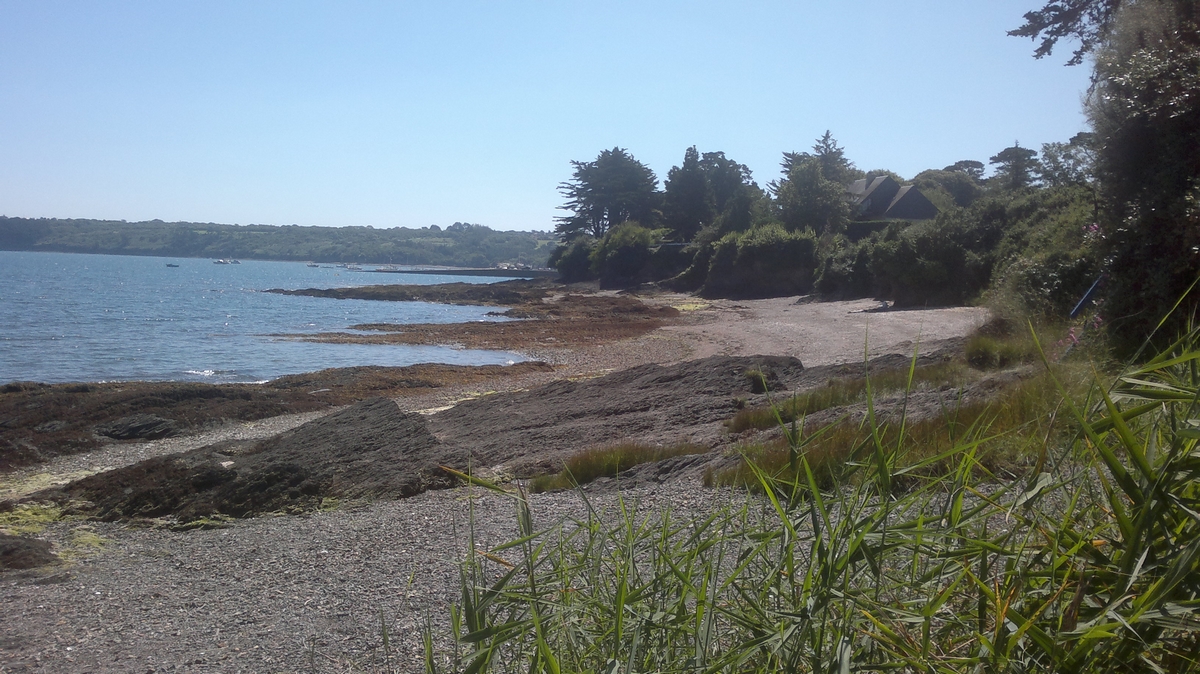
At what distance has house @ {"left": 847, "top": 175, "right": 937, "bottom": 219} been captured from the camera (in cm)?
5662

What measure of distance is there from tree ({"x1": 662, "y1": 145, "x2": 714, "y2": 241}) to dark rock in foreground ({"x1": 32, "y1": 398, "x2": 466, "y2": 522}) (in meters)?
Answer: 60.2

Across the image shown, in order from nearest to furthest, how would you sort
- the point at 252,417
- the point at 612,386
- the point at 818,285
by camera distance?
1. the point at 612,386
2. the point at 252,417
3. the point at 818,285

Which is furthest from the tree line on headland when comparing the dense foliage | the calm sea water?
the dense foliage

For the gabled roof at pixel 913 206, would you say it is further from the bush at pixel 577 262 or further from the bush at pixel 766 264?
the bush at pixel 577 262

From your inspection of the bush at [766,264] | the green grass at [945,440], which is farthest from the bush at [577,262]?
the green grass at [945,440]

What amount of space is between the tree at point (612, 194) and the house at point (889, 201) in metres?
21.4

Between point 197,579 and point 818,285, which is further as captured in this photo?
point 818,285

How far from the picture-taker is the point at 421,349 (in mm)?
31891

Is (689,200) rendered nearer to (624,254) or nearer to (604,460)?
(624,254)

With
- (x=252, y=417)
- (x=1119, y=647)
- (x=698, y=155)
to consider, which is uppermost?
(x=698, y=155)

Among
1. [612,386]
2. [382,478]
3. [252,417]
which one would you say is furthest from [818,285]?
[382,478]

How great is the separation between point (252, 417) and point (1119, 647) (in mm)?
18214

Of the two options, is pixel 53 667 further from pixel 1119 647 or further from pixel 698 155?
pixel 698 155

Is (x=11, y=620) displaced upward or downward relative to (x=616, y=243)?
downward
